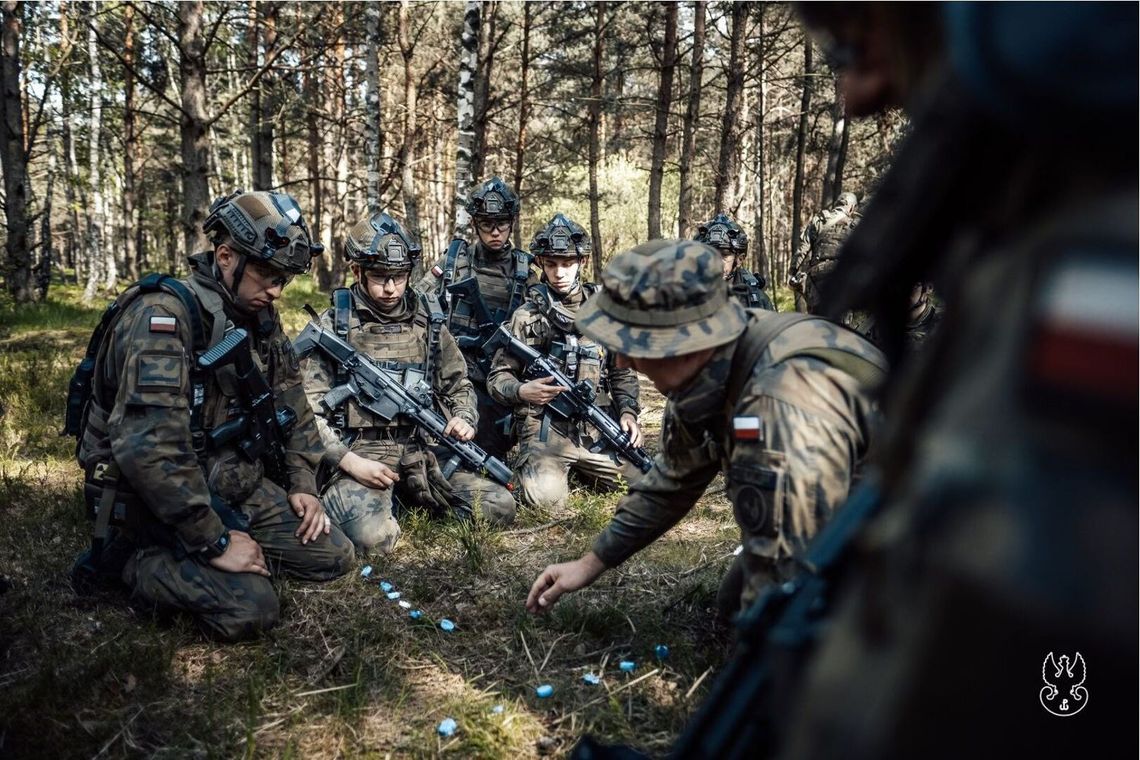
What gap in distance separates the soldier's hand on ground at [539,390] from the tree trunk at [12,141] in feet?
33.2

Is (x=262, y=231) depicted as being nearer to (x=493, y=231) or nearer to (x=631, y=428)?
(x=631, y=428)

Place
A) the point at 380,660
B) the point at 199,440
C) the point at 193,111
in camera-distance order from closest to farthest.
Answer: the point at 380,660 < the point at 199,440 < the point at 193,111

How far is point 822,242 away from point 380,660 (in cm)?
496

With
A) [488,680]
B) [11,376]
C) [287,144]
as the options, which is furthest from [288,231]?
[287,144]

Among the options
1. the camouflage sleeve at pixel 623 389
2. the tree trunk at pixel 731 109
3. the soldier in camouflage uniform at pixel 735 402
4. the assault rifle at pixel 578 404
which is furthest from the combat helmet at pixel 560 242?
the tree trunk at pixel 731 109

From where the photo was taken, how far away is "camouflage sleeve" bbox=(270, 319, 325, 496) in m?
4.49

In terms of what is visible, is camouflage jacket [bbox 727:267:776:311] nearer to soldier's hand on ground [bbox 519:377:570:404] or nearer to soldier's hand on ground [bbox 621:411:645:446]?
soldier's hand on ground [bbox 621:411:645:446]

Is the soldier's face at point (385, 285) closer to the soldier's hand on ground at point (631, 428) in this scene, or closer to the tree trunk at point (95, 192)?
the soldier's hand on ground at point (631, 428)

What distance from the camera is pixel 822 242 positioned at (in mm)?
6629

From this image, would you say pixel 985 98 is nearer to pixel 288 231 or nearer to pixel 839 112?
pixel 288 231

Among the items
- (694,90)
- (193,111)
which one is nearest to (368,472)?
(193,111)

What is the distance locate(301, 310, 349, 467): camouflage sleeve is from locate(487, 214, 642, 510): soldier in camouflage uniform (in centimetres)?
138

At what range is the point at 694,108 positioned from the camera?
41.4 feet

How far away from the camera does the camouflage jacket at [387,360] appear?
17.4ft
